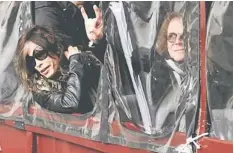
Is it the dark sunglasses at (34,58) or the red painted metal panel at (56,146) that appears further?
the dark sunglasses at (34,58)

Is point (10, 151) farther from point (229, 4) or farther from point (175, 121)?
point (229, 4)

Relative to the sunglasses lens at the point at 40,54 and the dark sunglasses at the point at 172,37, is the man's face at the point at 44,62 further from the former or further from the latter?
the dark sunglasses at the point at 172,37

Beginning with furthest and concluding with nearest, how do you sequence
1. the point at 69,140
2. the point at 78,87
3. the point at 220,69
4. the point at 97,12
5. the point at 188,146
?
the point at 69,140 → the point at 78,87 → the point at 97,12 → the point at 188,146 → the point at 220,69

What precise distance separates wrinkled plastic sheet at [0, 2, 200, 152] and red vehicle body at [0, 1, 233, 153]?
3 cm

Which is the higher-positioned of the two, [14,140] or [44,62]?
[44,62]

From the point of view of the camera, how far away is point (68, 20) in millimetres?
3285

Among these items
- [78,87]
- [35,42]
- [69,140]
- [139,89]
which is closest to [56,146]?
[69,140]

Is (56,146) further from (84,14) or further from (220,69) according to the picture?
(220,69)

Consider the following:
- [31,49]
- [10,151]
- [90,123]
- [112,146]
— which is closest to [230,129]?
[112,146]

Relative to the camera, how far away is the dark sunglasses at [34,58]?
11.8 ft

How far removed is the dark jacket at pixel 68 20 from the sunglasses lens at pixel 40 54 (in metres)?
0.22

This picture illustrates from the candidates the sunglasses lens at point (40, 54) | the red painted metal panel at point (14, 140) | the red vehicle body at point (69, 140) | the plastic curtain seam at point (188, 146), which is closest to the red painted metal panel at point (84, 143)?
the red vehicle body at point (69, 140)

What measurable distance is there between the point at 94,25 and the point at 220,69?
3.41ft

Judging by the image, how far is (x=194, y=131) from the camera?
2.46 m
